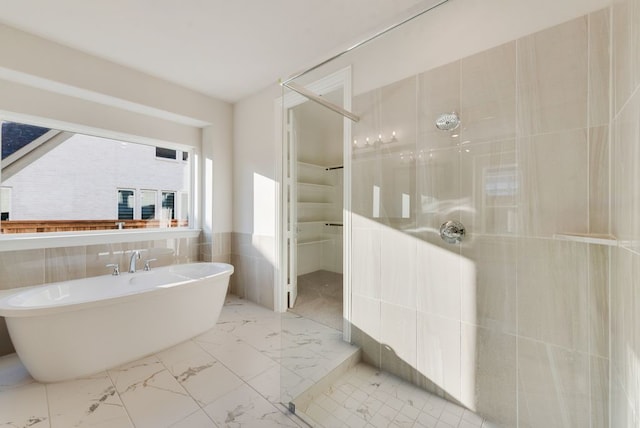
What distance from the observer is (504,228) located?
4.63 feet

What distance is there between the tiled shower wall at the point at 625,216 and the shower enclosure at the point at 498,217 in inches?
0.6

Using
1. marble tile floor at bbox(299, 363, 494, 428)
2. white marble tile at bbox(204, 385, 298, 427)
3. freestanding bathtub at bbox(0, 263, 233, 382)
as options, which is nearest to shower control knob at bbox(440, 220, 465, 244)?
marble tile floor at bbox(299, 363, 494, 428)

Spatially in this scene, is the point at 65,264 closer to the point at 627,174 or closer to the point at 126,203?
the point at 126,203

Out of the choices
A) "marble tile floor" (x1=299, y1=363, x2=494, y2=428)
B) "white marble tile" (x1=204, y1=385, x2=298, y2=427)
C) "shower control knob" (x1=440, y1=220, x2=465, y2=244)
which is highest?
"shower control knob" (x1=440, y1=220, x2=465, y2=244)

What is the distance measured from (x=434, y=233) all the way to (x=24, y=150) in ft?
11.6

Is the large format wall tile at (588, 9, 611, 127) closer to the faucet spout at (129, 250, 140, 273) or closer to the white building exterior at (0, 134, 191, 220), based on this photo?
the faucet spout at (129, 250, 140, 273)

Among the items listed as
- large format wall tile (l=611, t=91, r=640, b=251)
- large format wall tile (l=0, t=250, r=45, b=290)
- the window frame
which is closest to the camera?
large format wall tile (l=611, t=91, r=640, b=251)

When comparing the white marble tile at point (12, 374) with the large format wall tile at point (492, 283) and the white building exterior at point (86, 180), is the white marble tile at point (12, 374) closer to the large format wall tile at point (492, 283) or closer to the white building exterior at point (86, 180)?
the white building exterior at point (86, 180)

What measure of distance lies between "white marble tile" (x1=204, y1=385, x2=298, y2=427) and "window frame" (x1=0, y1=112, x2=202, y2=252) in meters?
2.06

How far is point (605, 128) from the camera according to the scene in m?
1.14

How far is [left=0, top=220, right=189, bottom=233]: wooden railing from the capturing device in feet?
7.22

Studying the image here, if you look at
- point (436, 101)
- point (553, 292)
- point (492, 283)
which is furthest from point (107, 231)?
point (553, 292)

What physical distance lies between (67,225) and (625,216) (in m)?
3.86

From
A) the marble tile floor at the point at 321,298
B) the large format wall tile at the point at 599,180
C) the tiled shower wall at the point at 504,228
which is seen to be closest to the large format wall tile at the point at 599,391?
the tiled shower wall at the point at 504,228
